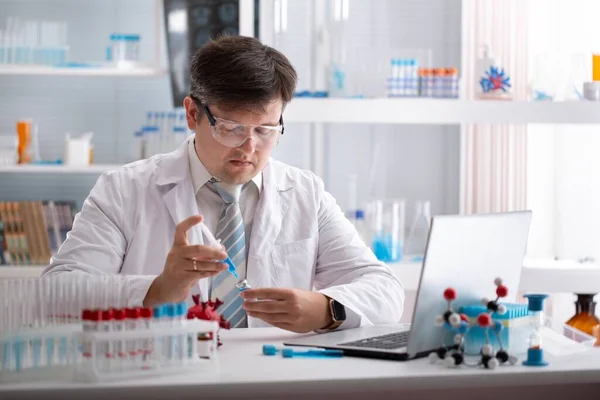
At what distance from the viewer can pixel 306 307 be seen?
184 centimetres

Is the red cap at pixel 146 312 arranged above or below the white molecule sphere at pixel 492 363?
above

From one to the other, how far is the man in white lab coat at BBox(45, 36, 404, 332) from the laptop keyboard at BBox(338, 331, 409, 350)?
0.17 m

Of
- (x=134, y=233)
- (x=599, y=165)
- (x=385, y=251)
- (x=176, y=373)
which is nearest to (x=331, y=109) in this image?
(x=385, y=251)

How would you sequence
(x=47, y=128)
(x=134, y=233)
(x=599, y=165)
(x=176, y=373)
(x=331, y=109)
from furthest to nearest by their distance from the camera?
(x=47, y=128) < (x=599, y=165) < (x=331, y=109) < (x=134, y=233) < (x=176, y=373)

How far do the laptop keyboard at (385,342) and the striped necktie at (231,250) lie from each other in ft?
1.79

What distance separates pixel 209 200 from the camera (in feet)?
7.72

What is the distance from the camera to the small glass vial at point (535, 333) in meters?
1.55

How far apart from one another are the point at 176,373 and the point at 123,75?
107 inches

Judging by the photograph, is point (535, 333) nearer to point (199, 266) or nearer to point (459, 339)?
point (459, 339)

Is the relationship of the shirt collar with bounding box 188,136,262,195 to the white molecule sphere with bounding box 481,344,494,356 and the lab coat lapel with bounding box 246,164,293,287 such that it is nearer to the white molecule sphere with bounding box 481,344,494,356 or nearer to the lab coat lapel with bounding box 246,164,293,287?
the lab coat lapel with bounding box 246,164,293,287

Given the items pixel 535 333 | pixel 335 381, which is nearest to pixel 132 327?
pixel 335 381

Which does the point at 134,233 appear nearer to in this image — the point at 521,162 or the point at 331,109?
the point at 331,109

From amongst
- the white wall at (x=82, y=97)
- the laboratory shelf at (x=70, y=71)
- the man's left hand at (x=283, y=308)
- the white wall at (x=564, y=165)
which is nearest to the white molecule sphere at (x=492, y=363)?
the man's left hand at (x=283, y=308)

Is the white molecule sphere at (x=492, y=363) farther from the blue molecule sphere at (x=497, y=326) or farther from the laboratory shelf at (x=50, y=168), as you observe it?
the laboratory shelf at (x=50, y=168)
